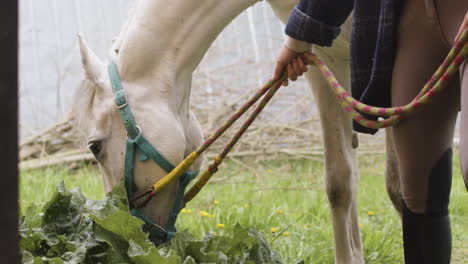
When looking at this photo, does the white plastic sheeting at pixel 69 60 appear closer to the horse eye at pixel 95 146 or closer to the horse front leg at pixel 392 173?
the horse front leg at pixel 392 173

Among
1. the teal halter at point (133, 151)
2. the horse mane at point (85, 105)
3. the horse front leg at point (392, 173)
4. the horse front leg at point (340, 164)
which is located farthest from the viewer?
the horse front leg at point (340, 164)

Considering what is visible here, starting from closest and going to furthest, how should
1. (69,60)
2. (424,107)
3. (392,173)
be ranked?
(424,107) → (392,173) → (69,60)

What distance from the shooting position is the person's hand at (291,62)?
74.8 inches

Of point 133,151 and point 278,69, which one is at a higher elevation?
point 278,69

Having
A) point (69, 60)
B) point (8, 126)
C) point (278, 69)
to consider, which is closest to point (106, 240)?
point (278, 69)

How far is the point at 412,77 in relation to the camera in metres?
1.56

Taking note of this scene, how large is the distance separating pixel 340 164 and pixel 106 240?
1.63 meters

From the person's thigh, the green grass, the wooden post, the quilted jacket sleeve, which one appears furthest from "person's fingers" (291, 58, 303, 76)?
the wooden post

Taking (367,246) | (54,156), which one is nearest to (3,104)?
(367,246)

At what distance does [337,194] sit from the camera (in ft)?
9.64

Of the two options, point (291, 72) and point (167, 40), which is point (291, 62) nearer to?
point (291, 72)

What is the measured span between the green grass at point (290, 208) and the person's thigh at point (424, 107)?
911 millimetres

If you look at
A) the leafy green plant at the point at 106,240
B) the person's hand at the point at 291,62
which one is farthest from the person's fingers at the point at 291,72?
the leafy green plant at the point at 106,240

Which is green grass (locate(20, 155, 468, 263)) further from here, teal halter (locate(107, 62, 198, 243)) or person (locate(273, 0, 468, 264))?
person (locate(273, 0, 468, 264))
